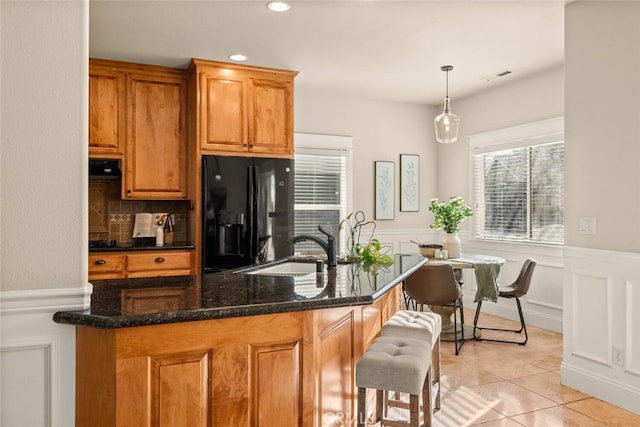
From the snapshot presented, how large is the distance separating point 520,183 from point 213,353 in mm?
4533

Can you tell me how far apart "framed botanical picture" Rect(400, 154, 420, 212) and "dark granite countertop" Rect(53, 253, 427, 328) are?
3.75 m

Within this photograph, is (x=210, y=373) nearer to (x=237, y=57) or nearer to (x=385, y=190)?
(x=237, y=57)

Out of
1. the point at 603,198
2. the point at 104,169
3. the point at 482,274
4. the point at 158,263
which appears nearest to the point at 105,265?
the point at 158,263

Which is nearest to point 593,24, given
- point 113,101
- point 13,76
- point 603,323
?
point 603,323

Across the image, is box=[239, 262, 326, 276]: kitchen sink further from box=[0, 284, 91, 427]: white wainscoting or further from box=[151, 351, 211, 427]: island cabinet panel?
box=[0, 284, 91, 427]: white wainscoting

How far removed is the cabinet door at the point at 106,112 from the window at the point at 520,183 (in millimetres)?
4074

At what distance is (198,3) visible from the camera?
10.5 ft

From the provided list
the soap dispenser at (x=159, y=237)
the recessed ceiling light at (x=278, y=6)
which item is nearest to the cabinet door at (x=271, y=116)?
the soap dispenser at (x=159, y=237)

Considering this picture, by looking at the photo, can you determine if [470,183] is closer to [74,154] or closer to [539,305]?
[539,305]

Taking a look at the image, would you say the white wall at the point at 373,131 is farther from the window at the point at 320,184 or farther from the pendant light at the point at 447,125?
the pendant light at the point at 447,125

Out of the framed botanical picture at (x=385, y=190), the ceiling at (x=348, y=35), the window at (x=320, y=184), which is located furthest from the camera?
the framed botanical picture at (x=385, y=190)

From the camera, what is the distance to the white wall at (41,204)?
1.62 metres

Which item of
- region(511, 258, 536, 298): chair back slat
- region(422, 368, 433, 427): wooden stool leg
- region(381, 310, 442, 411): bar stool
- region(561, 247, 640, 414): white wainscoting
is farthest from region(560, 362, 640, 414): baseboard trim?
region(422, 368, 433, 427): wooden stool leg

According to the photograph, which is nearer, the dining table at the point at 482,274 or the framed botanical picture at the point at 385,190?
the dining table at the point at 482,274
